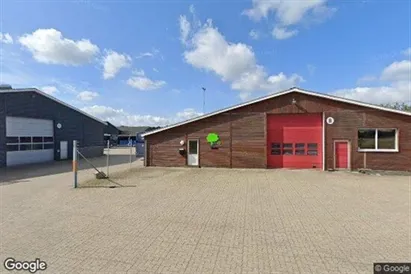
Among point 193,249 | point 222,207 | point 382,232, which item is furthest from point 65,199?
point 382,232

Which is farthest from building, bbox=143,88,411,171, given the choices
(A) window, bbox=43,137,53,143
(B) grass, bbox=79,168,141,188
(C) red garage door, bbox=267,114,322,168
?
(A) window, bbox=43,137,53,143

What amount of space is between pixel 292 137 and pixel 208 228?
41.7 feet

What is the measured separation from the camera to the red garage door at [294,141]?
674 inches

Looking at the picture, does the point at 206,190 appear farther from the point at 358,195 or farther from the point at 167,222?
the point at 358,195

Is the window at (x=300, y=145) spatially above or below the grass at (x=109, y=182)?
above

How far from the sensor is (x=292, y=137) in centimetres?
1745

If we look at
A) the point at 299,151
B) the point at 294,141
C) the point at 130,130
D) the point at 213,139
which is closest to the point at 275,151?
the point at 294,141

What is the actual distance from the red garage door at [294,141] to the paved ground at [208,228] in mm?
5986

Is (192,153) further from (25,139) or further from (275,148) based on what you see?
(25,139)

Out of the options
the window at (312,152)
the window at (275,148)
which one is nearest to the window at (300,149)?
the window at (312,152)

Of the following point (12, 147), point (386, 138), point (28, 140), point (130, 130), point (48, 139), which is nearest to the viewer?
point (386, 138)

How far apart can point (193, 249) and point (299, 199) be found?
539 centimetres

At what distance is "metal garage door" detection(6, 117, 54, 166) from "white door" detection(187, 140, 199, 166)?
43.3 ft

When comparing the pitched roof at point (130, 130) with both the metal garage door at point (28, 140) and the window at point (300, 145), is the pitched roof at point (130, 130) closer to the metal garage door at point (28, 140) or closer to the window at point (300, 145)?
the metal garage door at point (28, 140)
